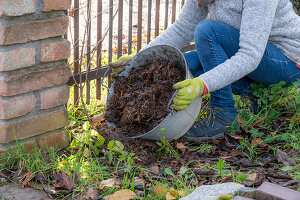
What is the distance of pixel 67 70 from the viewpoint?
95.8 inches

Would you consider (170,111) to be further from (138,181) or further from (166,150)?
(138,181)

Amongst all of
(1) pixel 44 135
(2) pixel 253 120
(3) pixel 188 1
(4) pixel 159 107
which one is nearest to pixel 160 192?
(4) pixel 159 107

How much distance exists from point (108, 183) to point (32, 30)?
0.87m

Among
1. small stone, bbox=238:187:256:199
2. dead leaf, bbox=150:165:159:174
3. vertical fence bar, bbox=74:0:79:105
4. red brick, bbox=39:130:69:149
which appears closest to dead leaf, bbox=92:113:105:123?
vertical fence bar, bbox=74:0:79:105

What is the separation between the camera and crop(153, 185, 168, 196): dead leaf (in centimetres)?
197

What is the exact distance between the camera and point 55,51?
233 centimetres

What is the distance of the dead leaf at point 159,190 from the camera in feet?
6.45

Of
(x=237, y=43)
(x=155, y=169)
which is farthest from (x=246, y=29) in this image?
(x=155, y=169)

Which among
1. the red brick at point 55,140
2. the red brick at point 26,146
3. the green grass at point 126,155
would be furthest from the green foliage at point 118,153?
the red brick at point 26,146

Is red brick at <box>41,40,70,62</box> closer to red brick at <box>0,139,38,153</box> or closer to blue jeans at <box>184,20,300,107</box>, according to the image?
red brick at <box>0,139,38,153</box>

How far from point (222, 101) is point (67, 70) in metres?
1.04

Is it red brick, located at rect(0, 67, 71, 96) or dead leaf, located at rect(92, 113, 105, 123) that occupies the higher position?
red brick, located at rect(0, 67, 71, 96)

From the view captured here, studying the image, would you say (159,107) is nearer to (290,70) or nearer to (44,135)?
(44,135)

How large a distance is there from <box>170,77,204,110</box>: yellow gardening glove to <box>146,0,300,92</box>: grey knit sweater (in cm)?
10
